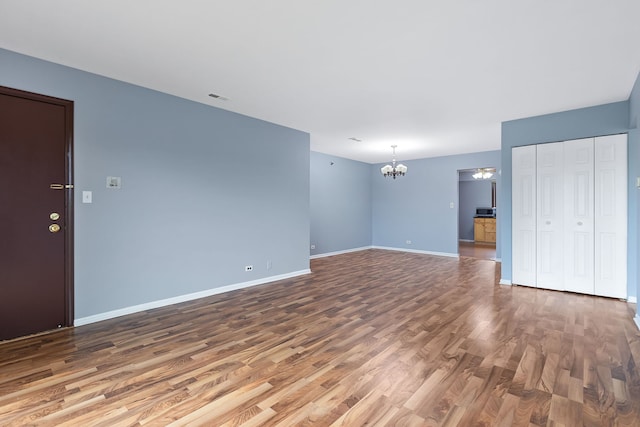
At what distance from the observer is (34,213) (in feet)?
9.68

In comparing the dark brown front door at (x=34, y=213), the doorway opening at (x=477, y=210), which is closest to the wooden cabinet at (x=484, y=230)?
the doorway opening at (x=477, y=210)

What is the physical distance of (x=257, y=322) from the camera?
10.7ft

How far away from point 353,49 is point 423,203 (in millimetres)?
6254

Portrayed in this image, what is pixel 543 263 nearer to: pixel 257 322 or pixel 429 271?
pixel 429 271

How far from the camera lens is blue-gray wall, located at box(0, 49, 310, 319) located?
320 cm

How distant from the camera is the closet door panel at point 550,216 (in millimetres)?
4465

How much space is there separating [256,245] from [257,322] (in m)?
1.76

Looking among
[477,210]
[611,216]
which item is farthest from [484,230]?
[611,216]

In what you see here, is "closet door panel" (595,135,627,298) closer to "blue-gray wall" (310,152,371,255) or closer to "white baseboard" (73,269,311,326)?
"white baseboard" (73,269,311,326)

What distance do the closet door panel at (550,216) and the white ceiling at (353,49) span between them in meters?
0.67

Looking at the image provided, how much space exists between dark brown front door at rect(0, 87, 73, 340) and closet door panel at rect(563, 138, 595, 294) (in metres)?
6.16

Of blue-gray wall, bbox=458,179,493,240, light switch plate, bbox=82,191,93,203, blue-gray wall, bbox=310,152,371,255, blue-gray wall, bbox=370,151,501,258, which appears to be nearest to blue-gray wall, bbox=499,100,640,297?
blue-gray wall, bbox=370,151,501,258

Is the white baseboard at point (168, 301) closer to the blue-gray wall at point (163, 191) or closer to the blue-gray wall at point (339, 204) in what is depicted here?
the blue-gray wall at point (163, 191)

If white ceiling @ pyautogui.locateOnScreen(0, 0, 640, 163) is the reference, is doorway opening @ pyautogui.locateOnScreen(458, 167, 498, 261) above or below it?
below
